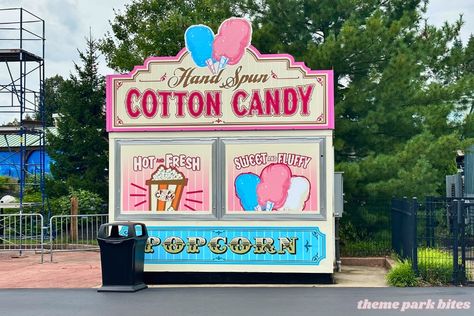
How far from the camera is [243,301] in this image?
10828 mm

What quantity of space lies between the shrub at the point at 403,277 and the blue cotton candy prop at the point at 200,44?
5.24m

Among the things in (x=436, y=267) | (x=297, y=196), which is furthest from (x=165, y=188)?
(x=436, y=267)

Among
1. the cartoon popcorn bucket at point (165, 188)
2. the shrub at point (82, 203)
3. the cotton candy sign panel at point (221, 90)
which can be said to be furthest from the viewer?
the shrub at point (82, 203)

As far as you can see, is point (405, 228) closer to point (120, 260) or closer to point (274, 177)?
point (274, 177)

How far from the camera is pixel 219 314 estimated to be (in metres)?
9.77

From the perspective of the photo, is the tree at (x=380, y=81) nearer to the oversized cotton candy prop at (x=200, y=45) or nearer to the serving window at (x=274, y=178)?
the serving window at (x=274, y=178)

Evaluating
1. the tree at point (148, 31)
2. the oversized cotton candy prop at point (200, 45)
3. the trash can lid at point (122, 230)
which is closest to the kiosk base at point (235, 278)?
the trash can lid at point (122, 230)

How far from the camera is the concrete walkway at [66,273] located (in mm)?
13188

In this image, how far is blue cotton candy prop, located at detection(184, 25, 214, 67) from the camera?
12891 mm

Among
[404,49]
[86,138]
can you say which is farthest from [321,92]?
[86,138]

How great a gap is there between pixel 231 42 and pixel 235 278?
4491mm

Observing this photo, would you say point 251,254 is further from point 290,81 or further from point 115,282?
point 290,81

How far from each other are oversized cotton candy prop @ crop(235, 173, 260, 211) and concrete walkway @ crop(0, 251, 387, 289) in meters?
1.55

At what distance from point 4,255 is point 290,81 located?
11.4 m
